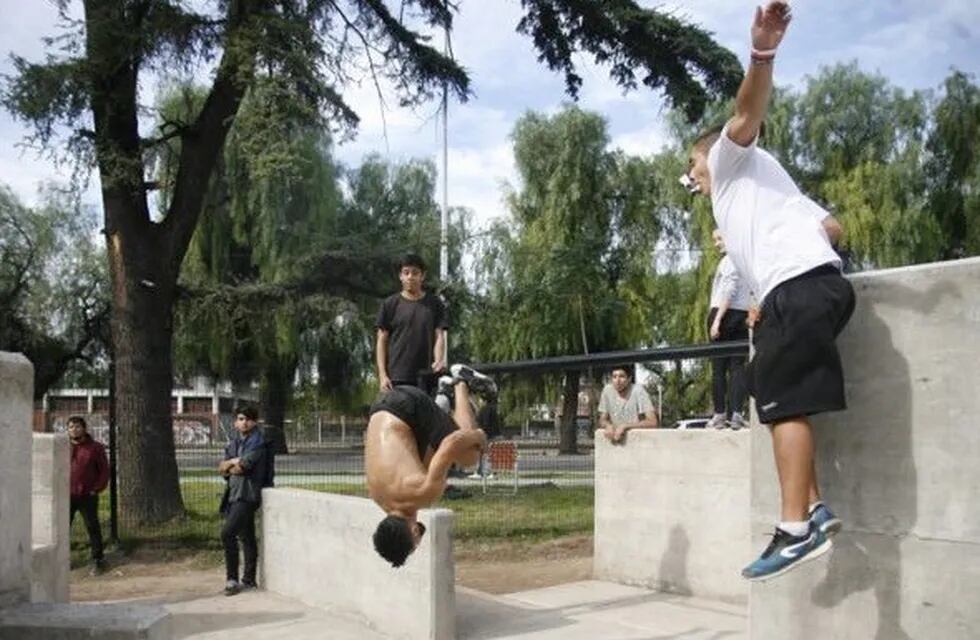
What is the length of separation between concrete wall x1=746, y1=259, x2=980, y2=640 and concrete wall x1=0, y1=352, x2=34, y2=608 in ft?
13.4

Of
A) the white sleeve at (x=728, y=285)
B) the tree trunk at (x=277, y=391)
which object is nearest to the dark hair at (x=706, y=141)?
the white sleeve at (x=728, y=285)

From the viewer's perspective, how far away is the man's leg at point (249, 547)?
9859 millimetres

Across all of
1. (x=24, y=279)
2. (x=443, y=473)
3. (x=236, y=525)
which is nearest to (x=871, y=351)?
(x=443, y=473)

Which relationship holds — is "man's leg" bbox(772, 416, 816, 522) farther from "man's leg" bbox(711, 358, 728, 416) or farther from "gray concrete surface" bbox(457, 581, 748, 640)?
"man's leg" bbox(711, 358, 728, 416)

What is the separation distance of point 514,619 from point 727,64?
822cm

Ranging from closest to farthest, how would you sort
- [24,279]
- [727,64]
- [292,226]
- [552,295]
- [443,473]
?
[443,473], [727,64], [24,279], [292,226], [552,295]

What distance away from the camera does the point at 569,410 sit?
3011 centimetres

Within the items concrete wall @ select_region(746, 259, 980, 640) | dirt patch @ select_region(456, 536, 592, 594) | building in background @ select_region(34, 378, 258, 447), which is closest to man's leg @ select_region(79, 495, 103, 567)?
dirt patch @ select_region(456, 536, 592, 594)

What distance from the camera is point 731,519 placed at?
27.5 feet

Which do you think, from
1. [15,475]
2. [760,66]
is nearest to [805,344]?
[760,66]

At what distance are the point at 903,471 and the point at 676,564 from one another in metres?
5.98

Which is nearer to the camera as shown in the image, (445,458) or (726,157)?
(726,157)

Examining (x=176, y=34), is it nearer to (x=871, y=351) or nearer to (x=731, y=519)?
(x=731, y=519)

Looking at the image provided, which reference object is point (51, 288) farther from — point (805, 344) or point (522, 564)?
point (805, 344)
